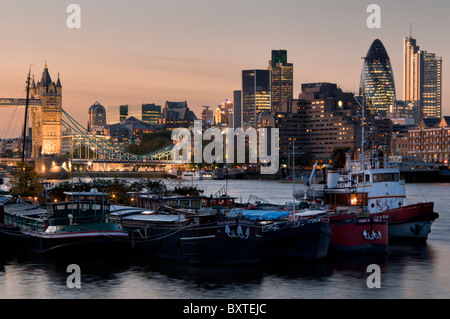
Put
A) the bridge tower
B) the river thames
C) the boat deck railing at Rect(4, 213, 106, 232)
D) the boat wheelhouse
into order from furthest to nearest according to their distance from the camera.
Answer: the bridge tower → the boat deck railing at Rect(4, 213, 106, 232) → the boat wheelhouse → the river thames

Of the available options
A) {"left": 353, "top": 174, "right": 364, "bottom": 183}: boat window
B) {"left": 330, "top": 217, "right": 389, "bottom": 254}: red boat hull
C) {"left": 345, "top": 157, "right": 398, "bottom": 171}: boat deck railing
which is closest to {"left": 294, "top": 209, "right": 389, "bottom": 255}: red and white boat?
{"left": 330, "top": 217, "right": 389, "bottom": 254}: red boat hull

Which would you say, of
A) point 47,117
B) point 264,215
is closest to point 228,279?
point 264,215

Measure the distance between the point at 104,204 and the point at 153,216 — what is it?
88.4 inches

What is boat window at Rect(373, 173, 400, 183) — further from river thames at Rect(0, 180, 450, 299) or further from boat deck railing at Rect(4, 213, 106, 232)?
boat deck railing at Rect(4, 213, 106, 232)

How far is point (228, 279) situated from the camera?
27.6 metres

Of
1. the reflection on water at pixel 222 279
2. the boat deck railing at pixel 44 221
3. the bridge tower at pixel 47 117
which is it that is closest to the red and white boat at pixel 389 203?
the reflection on water at pixel 222 279

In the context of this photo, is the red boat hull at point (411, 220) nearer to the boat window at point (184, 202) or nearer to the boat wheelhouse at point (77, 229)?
the boat window at point (184, 202)

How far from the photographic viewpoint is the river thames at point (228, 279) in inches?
1011

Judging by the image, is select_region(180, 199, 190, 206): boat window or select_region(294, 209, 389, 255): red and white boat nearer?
select_region(294, 209, 389, 255): red and white boat

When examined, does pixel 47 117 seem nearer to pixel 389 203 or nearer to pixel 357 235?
pixel 389 203

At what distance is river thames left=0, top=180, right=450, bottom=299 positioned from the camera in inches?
1011

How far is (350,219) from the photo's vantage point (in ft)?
109

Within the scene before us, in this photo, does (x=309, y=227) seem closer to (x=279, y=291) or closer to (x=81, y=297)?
(x=279, y=291)

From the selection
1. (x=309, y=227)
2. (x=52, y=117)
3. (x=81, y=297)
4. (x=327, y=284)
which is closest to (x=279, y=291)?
(x=327, y=284)
